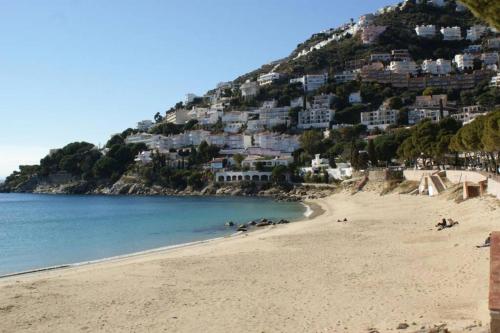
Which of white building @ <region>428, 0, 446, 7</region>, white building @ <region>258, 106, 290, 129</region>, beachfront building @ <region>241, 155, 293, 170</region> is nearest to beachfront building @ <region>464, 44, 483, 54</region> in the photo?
white building @ <region>428, 0, 446, 7</region>

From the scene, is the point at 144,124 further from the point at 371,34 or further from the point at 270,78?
the point at 371,34

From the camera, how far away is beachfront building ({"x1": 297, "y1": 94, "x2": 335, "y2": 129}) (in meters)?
122

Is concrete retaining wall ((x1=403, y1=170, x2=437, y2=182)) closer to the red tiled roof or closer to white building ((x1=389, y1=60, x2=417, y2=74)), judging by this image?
the red tiled roof

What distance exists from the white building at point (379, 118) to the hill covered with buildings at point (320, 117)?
0.22 metres

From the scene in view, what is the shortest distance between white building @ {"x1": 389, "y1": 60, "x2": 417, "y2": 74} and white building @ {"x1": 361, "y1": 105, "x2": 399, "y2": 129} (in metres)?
25.7

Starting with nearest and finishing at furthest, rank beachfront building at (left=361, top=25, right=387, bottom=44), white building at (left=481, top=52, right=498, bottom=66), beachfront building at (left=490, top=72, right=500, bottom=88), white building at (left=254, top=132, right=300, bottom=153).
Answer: white building at (left=254, top=132, right=300, bottom=153) → beachfront building at (left=490, top=72, right=500, bottom=88) → white building at (left=481, top=52, right=498, bottom=66) → beachfront building at (left=361, top=25, right=387, bottom=44)

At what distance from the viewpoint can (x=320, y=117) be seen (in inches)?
4887

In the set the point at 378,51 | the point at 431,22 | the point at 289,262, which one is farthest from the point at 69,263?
the point at 431,22

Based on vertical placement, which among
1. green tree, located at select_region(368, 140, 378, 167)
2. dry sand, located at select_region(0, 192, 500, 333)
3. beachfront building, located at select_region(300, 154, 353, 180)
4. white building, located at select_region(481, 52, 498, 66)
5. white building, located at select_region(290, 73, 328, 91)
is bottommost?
dry sand, located at select_region(0, 192, 500, 333)

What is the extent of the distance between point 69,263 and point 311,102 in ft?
366

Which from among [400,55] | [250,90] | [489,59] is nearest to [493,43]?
[489,59]

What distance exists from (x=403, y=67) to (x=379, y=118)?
30900 millimetres

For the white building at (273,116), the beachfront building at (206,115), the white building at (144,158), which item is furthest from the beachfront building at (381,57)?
the white building at (144,158)

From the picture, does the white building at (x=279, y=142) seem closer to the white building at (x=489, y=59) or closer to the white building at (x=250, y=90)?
the white building at (x=250, y=90)
